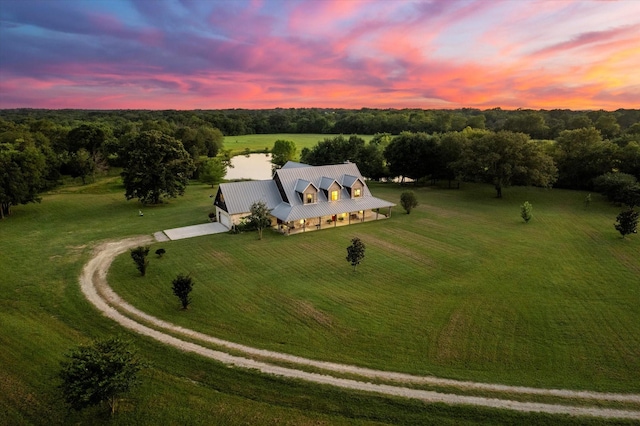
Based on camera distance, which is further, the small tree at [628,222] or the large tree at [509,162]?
the large tree at [509,162]

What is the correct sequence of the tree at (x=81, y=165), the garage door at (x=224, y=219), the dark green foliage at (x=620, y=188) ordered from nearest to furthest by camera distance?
the garage door at (x=224, y=219)
the dark green foliage at (x=620, y=188)
the tree at (x=81, y=165)

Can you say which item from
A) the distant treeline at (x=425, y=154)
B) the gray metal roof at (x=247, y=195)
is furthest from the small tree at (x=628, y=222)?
the gray metal roof at (x=247, y=195)

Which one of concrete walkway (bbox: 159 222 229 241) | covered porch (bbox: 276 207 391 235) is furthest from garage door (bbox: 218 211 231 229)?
covered porch (bbox: 276 207 391 235)

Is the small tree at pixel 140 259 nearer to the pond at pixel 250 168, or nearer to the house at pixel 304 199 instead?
the house at pixel 304 199

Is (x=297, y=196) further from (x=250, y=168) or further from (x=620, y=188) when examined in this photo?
(x=250, y=168)

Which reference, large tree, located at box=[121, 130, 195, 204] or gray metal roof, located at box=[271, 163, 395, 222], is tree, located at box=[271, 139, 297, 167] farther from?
gray metal roof, located at box=[271, 163, 395, 222]

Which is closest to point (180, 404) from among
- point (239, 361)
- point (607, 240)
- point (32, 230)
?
point (239, 361)
